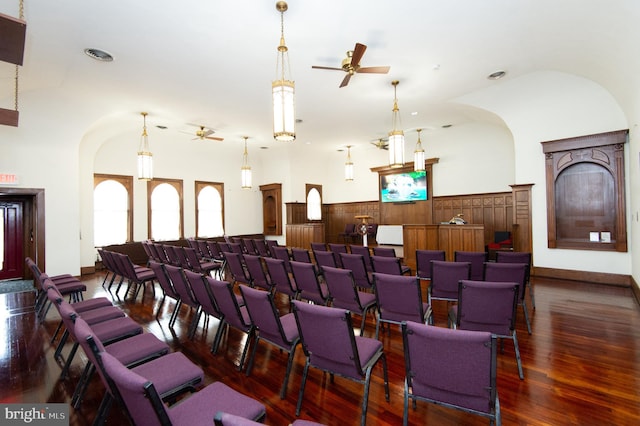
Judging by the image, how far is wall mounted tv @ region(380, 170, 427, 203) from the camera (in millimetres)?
10391

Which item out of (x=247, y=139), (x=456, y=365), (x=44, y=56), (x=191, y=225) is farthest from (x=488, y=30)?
(x=191, y=225)

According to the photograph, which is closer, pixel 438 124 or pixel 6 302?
pixel 6 302

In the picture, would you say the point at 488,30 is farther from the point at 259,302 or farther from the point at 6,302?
the point at 6,302

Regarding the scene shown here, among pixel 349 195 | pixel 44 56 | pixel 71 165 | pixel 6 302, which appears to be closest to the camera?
pixel 44 56

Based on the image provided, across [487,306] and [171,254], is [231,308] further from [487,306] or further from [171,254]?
[171,254]

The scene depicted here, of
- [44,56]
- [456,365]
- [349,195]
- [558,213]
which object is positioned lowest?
[456,365]

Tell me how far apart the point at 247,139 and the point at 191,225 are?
3.60 m

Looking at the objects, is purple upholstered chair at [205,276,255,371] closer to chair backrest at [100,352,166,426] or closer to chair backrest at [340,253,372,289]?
chair backrest at [100,352,166,426]

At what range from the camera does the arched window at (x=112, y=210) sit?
336 inches

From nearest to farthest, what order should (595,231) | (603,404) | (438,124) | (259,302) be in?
(603,404), (259,302), (595,231), (438,124)

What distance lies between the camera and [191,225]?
10.5 metres

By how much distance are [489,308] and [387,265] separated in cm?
154

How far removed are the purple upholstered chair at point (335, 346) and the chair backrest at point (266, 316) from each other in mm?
239

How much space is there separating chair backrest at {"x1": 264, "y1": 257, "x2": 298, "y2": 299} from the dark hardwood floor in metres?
0.82
